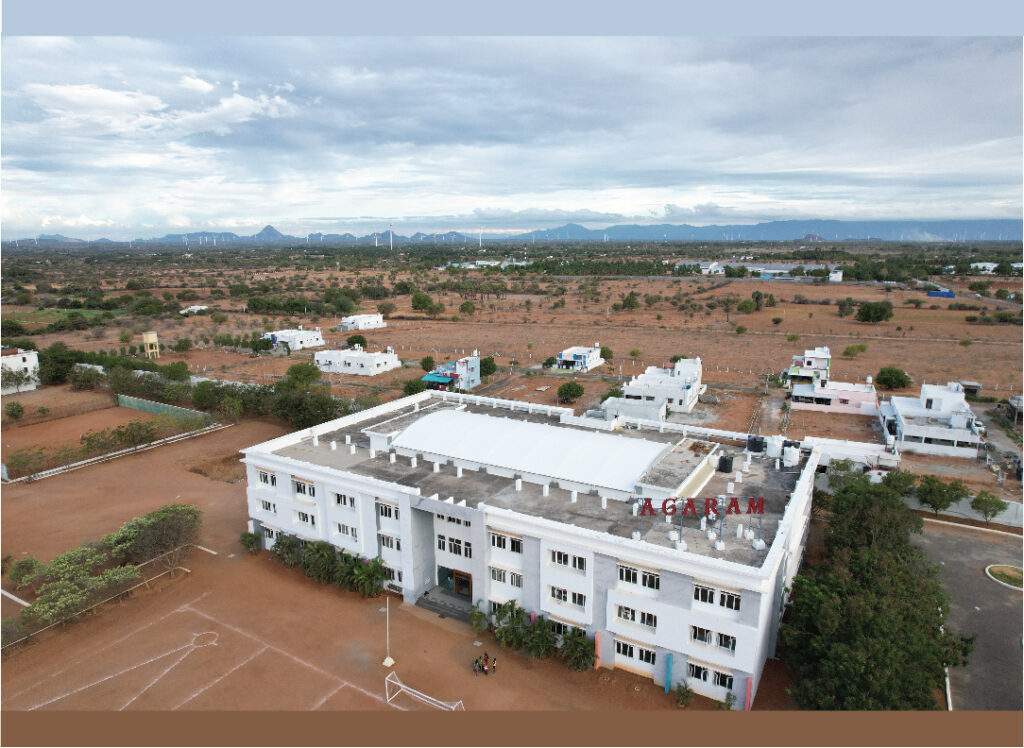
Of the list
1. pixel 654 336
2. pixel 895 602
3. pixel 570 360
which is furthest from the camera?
pixel 654 336

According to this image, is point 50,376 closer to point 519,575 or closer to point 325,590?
point 325,590

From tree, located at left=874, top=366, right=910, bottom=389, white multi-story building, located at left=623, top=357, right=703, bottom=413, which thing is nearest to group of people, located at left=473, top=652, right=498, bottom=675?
white multi-story building, located at left=623, top=357, right=703, bottom=413

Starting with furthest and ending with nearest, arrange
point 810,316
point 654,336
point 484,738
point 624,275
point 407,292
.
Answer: point 624,275, point 407,292, point 810,316, point 654,336, point 484,738

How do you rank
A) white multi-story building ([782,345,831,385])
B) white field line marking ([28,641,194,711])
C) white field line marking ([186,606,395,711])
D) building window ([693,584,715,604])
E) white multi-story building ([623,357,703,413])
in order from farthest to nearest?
white multi-story building ([782,345,831,385]) → white multi-story building ([623,357,703,413]) → white field line marking ([186,606,395,711]) → white field line marking ([28,641,194,711]) → building window ([693,584,715,604])

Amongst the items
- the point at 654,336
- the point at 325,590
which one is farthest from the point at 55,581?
the point at 654,336

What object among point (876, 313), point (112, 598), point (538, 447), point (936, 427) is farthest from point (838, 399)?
point (112, 598)

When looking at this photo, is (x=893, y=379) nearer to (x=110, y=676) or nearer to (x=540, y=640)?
(x=540, y=640)

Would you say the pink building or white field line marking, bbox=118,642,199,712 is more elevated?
the pink building

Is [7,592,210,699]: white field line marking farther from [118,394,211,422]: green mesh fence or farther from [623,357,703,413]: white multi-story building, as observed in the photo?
[623,357,703,413]: white multi-story building
